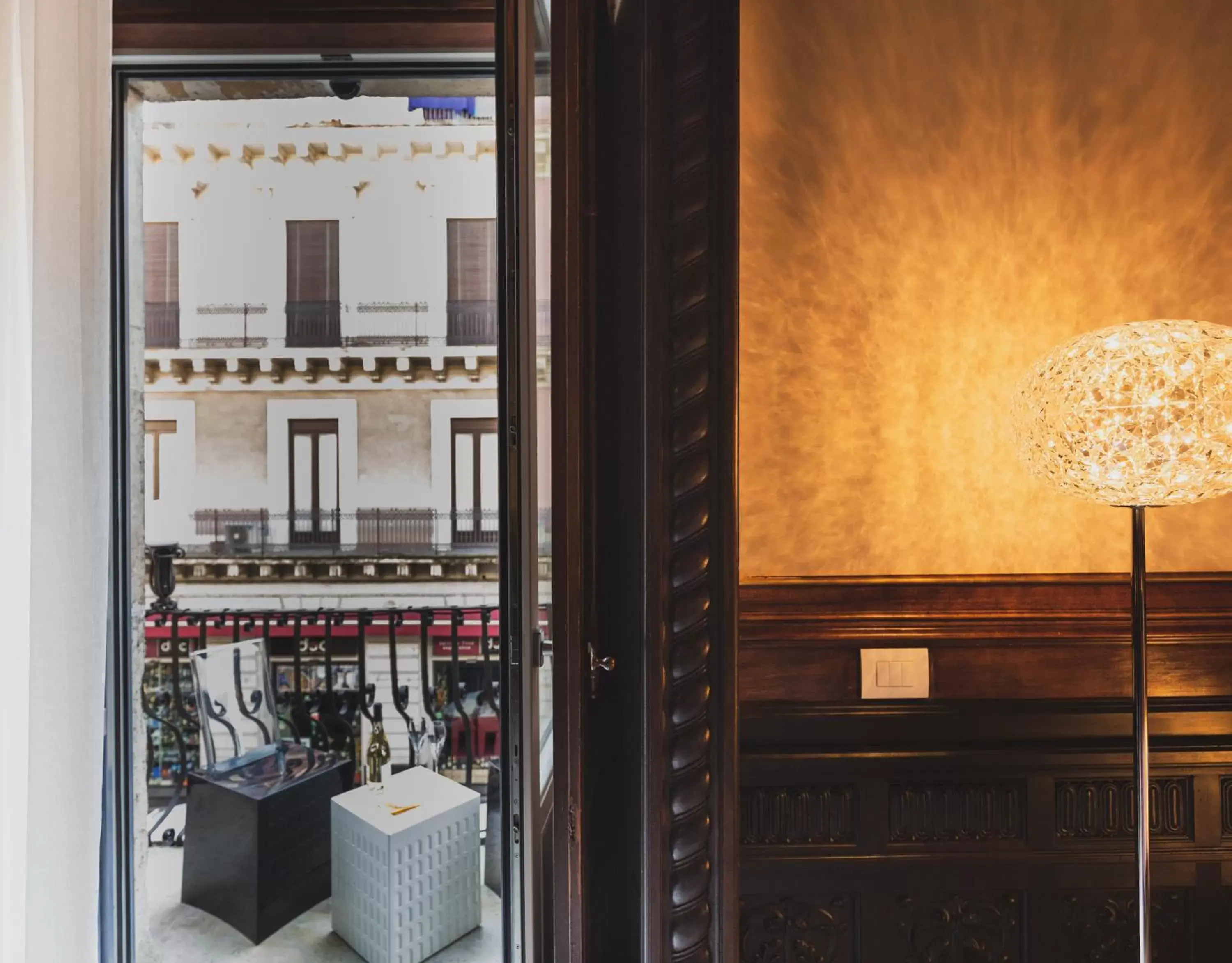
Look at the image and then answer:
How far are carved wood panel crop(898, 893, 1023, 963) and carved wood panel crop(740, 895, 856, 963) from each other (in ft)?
0.25

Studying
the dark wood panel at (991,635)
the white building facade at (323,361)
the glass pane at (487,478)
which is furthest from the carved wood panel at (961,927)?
the glass pane at (487,478)

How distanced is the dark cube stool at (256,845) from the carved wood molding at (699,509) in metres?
1.54

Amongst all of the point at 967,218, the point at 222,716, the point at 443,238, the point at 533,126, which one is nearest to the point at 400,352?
the point at 443,238

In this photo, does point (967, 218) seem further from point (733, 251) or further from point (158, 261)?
point (158, 261)

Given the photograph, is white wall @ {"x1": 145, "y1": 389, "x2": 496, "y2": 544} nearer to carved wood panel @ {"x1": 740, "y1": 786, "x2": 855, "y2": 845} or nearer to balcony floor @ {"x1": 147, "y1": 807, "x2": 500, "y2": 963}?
balcony floor @ {"x1": 147, "y1": 807, "x2": 500, "y2": 963}

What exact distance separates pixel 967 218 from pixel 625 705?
0.75m

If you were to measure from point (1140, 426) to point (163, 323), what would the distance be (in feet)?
14.8

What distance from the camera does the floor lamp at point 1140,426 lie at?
0.65 m

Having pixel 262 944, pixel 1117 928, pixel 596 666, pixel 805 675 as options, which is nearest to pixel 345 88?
pixel 596 666

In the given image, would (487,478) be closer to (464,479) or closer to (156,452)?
(464,479)

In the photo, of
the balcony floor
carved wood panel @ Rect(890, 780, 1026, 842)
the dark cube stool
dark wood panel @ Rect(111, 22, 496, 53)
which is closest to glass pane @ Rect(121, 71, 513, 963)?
the dark cube stool

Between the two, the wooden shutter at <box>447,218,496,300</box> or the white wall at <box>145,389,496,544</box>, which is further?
the white wall at <box>145,389,496,544</box>

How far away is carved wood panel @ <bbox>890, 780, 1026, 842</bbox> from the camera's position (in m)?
0.84

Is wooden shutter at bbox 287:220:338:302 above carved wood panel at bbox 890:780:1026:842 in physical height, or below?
above
